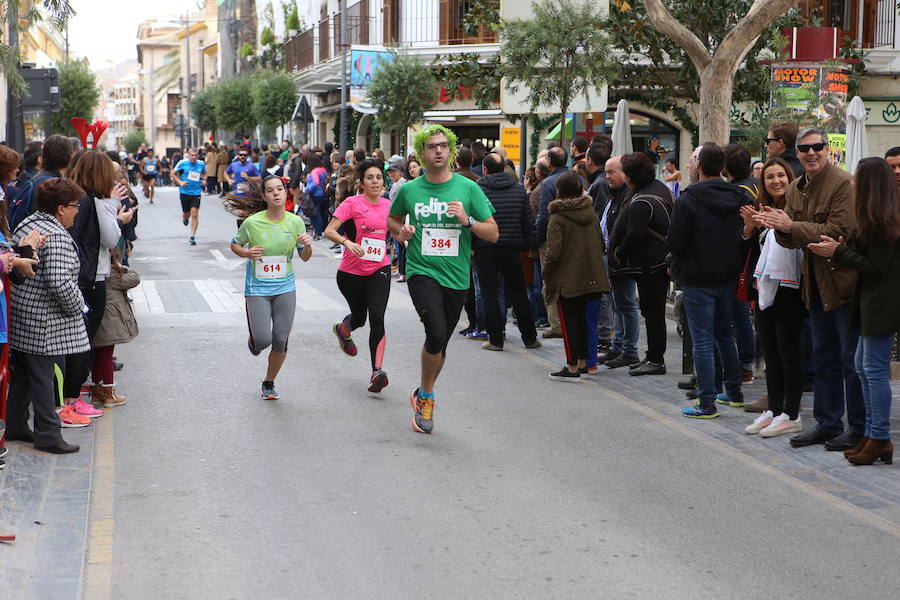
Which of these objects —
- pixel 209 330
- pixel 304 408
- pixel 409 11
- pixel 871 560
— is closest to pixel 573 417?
pixel 304 408

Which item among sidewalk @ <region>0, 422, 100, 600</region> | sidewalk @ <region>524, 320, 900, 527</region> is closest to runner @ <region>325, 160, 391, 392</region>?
sidewalk @ <region>524, 320, 900, 527</region>

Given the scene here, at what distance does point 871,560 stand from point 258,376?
5.78 m

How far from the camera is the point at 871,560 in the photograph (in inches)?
212

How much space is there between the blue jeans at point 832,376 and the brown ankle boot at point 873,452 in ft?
1.32

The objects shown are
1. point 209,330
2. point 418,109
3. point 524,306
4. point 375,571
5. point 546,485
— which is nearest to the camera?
point 375,571

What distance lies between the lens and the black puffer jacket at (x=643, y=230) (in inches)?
387

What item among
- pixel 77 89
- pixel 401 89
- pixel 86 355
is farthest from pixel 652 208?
pixel 77 89

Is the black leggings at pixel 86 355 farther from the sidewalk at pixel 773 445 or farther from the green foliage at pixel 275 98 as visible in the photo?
the green foliage at pixel 275 98

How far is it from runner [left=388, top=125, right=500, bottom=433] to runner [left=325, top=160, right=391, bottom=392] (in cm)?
134

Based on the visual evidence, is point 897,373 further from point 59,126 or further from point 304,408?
point 59,126

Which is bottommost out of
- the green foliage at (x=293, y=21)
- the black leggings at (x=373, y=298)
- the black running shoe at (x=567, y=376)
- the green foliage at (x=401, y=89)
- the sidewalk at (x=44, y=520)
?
the black running shoe at (x=567, y=376)

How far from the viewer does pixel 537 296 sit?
12.8 metres

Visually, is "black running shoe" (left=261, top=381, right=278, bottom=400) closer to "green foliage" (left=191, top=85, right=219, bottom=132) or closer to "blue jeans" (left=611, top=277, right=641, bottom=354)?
"blue jeans" (left=611, top=277, right=641, bottom=354)

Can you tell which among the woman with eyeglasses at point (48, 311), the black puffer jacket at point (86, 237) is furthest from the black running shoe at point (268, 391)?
the woman with eyeglasses at point (48, 311)
